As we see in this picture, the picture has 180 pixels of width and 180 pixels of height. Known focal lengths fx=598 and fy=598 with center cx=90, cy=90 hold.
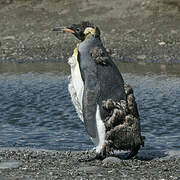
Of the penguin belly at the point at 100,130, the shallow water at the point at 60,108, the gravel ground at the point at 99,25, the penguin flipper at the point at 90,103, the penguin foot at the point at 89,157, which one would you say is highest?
the penguin flipper at the point at 90,103

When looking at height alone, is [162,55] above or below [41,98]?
below

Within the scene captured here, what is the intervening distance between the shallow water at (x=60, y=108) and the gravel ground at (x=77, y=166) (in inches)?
29.8

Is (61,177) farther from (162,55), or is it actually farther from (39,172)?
(162,55)

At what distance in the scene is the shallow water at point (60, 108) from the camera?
7.41 m

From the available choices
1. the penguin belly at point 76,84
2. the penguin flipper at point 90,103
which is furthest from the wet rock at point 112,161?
the penguin belly at point 76,84

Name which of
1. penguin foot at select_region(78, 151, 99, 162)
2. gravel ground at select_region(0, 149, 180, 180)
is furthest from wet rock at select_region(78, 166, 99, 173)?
penguin foot at select_region(78, 151, 99, 162)

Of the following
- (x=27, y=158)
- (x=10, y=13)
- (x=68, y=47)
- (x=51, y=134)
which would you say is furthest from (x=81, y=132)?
(x=10, y=13)

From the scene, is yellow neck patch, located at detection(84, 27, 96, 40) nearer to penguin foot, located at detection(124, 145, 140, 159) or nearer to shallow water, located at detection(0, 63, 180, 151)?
penguin foot, located at detection(124, 145, 140, 159)

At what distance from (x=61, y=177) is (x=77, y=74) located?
1.29 metres

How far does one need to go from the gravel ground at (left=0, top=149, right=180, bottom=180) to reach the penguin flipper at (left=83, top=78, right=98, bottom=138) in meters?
0.38

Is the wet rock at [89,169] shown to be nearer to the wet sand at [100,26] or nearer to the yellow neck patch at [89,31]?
the yellow neck patch at [89,31]

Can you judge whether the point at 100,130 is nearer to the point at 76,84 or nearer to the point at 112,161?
the point at 112,161

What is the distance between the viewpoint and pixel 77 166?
5570 millimetres

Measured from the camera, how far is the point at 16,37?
2020cm
